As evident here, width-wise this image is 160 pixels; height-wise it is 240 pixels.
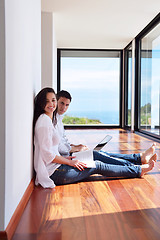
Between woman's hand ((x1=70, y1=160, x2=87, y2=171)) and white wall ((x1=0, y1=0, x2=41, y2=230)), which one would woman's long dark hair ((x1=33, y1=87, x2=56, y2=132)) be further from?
woman's hand ((x1=70, y1=160, x2=87, y2=171))

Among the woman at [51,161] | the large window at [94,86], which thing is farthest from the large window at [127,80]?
the woman at [51,161]

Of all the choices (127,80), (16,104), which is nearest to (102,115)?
(127,80)

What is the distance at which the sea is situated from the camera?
29.6ft

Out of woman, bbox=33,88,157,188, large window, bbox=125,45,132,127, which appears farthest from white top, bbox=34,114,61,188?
large window, bbox=125,45,132,127

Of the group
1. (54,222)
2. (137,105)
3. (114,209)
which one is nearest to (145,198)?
(114,209)

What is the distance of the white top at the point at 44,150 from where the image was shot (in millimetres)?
2076

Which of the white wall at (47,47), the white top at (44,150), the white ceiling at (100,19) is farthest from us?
the white wall at (47,47)

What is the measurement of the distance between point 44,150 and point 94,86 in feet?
23.7

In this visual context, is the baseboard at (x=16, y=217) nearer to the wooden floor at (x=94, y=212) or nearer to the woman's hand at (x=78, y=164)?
the wooden floor at (x=94, y=212)

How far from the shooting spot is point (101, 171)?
2330 mm

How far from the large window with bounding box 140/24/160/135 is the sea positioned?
2.28 m

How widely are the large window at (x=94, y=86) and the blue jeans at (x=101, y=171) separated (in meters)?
6.30

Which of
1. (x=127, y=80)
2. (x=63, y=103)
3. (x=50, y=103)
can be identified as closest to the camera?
(x=50, y=103)

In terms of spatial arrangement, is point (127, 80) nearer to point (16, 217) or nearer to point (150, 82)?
point (150, 82)
